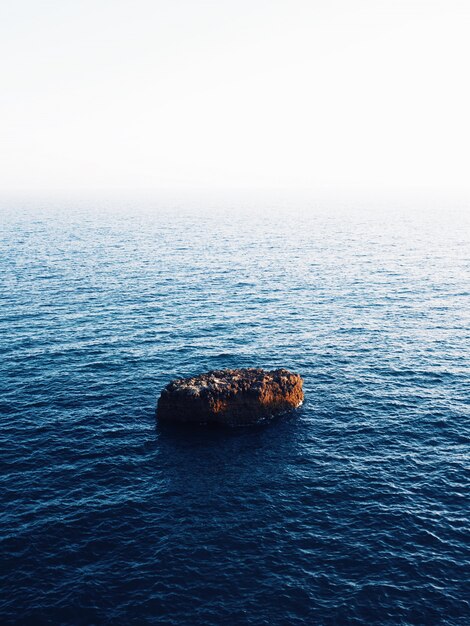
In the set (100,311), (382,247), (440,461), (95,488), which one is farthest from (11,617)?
(382,247)

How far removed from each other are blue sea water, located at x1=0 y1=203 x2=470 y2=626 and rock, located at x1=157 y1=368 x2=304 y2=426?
2285mm

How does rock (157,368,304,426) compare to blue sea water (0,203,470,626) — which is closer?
blue sea water (0,203,470,626)

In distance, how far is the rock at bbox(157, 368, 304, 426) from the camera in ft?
223

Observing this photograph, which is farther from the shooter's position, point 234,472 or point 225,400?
point 225,400

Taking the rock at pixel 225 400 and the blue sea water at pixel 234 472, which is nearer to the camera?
the blue sea water at pixel 234 472

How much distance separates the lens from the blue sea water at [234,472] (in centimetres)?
4347

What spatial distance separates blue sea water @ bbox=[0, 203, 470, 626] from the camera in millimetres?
43469

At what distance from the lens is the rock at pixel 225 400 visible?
67.9 meters

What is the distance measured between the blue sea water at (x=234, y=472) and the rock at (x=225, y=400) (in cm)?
228

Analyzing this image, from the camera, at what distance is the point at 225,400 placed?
68.2 m

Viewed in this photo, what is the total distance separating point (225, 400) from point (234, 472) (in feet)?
37.5

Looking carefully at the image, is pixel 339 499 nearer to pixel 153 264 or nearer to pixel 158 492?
pixel 158 492

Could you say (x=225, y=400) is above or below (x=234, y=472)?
above

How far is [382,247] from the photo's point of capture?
647ft
